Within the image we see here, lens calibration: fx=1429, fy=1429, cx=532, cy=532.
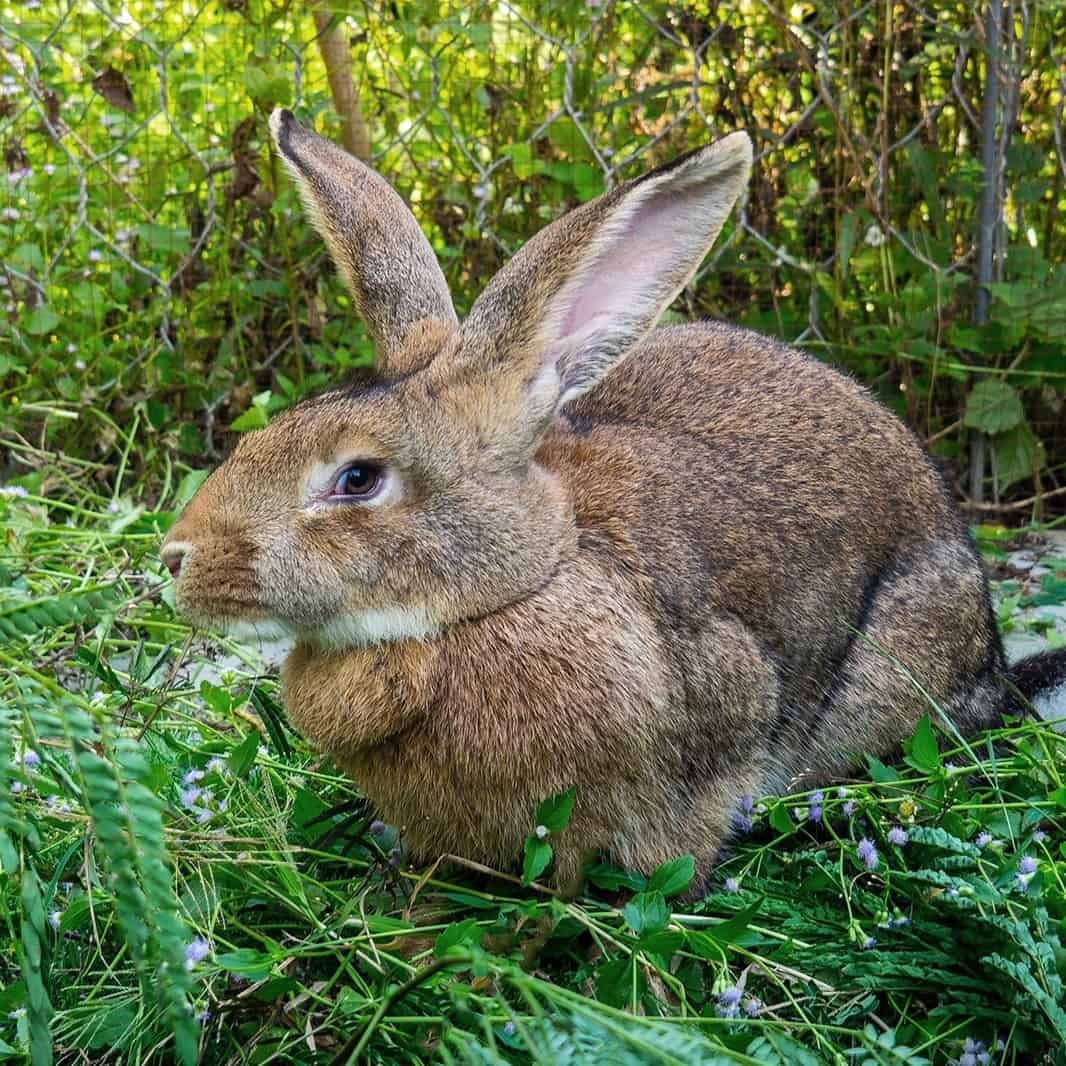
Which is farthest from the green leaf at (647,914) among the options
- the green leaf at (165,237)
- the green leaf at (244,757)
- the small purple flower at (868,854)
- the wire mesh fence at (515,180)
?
the green leaf at (165,237)

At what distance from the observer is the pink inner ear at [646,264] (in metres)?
2.16

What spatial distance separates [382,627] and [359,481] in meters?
0.21

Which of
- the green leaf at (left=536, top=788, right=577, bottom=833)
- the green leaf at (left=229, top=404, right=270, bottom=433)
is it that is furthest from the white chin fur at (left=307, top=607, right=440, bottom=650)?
the green leaf at (left=229, top=404, right=270, bottom=433)

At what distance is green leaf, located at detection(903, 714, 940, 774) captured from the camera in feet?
7.35

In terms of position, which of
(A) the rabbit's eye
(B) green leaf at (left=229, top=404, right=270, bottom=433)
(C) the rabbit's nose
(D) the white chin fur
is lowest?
(B) green leaf at (left=229, top=404, right=270, bottom=433)

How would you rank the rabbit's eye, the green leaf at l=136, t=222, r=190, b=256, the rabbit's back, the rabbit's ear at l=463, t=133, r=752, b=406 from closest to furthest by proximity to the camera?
the rabbit's eye < the rabbit's ear at l=463, t=133, r=752, b=406 < the rabbit's back < the green leaf at l=136, t=222, r=190, b=256

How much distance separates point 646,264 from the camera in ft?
7.14

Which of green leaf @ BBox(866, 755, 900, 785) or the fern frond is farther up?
the fern frond

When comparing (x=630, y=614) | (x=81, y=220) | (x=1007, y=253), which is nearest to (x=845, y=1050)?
(x=630, y=614)

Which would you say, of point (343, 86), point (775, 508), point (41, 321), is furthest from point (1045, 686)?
point (41, 321)

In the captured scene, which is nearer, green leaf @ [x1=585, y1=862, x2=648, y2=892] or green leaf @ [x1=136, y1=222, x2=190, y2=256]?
green leaf @ [x1=585, y1=862, x2=648, y2=892]

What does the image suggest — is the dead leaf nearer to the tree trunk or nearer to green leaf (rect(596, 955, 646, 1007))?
the tree trunk

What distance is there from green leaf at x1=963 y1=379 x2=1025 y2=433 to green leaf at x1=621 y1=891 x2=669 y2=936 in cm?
240

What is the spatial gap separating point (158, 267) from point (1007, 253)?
2.44 metres
